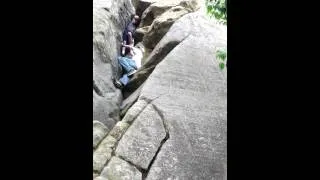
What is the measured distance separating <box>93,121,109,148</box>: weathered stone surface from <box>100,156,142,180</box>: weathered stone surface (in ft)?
2.78

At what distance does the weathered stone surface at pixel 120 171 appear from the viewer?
28.7 ft

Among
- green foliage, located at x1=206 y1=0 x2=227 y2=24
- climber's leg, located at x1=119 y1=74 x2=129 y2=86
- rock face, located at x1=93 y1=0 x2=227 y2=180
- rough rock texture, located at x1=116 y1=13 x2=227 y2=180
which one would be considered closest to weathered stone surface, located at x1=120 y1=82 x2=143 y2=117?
rock face, located at x1=93 y1=0 x2=227 y2=180

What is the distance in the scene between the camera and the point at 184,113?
414 inches

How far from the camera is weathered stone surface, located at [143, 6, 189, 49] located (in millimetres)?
14630

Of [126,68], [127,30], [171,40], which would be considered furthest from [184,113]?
[127,30]

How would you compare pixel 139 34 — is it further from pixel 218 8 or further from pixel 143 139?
pixel 218 8
